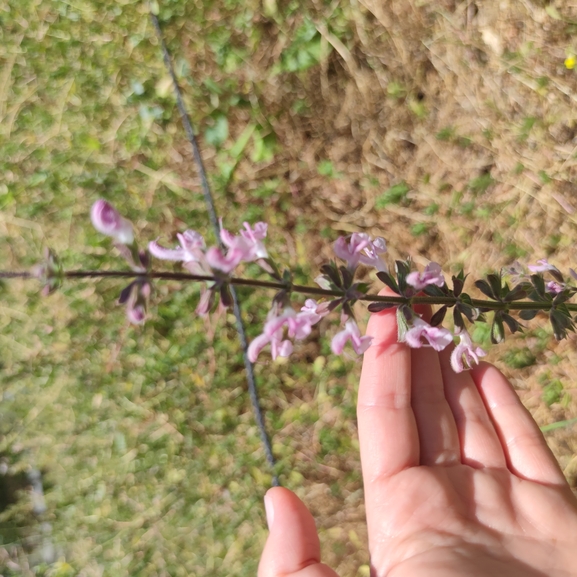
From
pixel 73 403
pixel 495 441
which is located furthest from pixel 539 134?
pixel 73 403

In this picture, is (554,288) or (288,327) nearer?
(288,327)

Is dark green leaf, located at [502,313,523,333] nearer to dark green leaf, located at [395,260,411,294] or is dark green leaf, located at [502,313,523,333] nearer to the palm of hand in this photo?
dark green leaf, located at [395,260,411,294]

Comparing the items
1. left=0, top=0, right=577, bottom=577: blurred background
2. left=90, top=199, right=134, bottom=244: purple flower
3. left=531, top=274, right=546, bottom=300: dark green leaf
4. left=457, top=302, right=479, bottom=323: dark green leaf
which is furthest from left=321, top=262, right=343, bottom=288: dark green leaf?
left=0, top=0, right=577, bottom=577: blurred background

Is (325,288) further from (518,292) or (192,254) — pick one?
(518,292)

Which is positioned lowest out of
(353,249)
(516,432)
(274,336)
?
(516,432)

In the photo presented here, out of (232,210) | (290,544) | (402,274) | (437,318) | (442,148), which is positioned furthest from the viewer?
(232,210)

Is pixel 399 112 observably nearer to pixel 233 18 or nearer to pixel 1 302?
pixel 233 18

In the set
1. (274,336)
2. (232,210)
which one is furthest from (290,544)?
(232,210)
